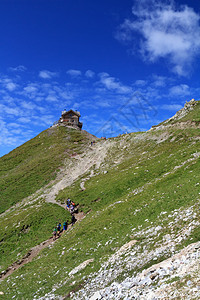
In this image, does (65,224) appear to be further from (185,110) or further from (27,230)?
(185,110)

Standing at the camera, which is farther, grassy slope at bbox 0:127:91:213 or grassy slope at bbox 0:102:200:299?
grassy slope at bbox 0:127:91:213

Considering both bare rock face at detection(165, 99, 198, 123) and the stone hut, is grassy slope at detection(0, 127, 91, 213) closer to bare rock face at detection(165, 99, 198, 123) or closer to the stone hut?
the stone hut

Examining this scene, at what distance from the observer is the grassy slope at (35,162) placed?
228 ft

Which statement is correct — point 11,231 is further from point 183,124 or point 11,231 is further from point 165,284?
point 183,124

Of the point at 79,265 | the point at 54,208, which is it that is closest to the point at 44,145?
the point at 54,208

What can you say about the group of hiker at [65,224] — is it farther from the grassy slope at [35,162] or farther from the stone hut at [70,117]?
the stone hut at [70,117]

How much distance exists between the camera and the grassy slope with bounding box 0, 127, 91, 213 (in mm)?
69625

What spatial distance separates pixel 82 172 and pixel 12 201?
2456 centimetres

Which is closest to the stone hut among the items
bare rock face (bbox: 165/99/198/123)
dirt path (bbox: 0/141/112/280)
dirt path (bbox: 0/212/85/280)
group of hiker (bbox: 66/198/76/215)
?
dirt path (bbox: 0/141/112/280)

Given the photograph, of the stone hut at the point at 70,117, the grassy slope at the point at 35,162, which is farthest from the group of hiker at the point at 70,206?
the stone hut at the point at 70,117

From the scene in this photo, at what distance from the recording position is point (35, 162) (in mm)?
89000

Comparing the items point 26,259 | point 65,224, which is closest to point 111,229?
point 65,224

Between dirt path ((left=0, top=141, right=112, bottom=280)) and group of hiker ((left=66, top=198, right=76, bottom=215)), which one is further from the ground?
dirt path ((left=0, top=141, right=112, bottom=280))

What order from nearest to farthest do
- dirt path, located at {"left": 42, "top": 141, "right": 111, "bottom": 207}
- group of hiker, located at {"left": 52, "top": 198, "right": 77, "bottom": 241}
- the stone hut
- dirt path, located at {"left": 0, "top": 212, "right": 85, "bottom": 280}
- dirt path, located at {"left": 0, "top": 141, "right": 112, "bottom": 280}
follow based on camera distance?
dirt path, located at {"left": 0, "top": 212, "right": 85, "bottom": 280}
group of hiker, located at {"left": 52, "top": 198, "right": 77, "bottom": 241}
dirt path, located at {"left": 0, "top": 141, "right": 112, "bottom": 280}
dirt path, located at {"left": 42, "top": 141, "right": 111, "bottom": 207}
the stone hut
